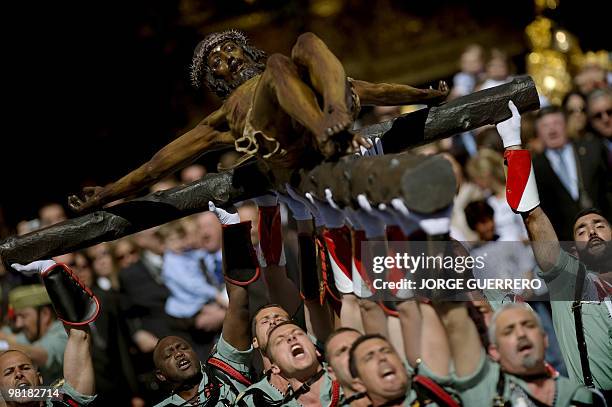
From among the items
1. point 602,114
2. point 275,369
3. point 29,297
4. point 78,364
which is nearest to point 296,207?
point 275,369

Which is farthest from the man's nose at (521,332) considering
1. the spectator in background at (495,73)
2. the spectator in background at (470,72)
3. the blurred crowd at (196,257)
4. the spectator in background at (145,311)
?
the spectator in background at (470,72)

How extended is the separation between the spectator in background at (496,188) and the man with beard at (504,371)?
2621mm

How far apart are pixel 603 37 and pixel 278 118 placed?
658 cm

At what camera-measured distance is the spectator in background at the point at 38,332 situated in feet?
23.4

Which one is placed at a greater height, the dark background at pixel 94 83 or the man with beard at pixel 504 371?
the dark background at pixel 94 83

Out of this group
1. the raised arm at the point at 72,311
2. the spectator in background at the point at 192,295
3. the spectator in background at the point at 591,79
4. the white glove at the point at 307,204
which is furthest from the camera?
the spectator in background at the point at 591,79

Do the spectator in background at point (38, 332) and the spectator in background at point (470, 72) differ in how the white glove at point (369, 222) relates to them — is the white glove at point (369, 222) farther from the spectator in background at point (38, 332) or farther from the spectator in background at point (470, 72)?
the spectator in background at point (470, 72)

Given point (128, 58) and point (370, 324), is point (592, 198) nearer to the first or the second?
point (370, 324)

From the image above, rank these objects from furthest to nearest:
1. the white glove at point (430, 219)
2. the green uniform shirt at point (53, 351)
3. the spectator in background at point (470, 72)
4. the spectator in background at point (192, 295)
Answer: the spectator in background at point (470, 72) < the spectator in background at point (192, 295) < the green uniform shirt at point (53, 351) < the white glove at point (430, 219)

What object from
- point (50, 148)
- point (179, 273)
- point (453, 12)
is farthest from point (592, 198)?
point (50, 148)

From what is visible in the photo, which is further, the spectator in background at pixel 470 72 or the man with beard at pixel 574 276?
the spectator in background at pixel 470 72

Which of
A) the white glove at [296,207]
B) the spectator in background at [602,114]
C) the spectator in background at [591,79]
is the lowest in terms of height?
the white glove at [296,207]

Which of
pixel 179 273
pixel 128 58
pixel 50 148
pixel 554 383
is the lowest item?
pixel 554 383

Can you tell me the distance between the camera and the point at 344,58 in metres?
12.2
